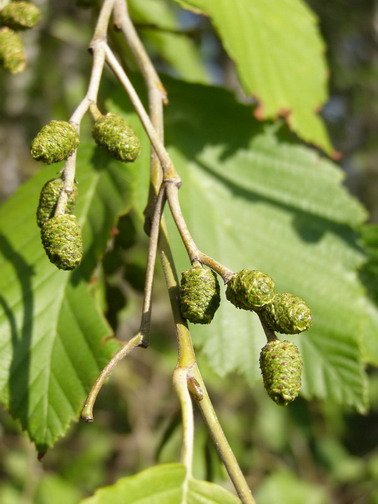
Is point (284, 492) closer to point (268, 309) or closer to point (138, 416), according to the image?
point (138, 416)

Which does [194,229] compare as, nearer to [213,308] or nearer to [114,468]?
[213,308]

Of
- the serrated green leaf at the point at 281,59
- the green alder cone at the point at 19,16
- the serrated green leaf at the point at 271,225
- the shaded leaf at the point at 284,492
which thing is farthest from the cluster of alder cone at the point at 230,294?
the shaded leaf at the point at 284,492

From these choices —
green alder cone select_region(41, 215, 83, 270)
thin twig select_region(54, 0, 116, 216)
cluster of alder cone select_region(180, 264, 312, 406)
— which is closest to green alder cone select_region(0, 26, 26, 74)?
thin twig select_region(54, 0, 116, 216)

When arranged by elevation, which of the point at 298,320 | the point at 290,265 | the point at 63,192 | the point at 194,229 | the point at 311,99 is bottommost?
the point at 290,265

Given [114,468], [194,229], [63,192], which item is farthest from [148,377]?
[63,192]

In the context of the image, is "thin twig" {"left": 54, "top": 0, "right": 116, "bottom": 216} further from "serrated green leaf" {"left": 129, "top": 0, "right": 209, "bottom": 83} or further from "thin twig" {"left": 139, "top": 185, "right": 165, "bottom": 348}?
"serrated green leaf" {"left": 129, "top": 0, "right": 209, "bottom": 83}

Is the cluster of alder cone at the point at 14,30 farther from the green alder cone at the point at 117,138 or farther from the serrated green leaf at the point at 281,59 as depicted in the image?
the serrated green leaf at the point at 281,59
